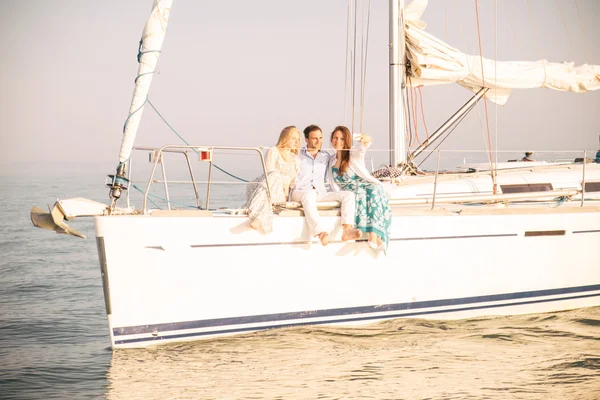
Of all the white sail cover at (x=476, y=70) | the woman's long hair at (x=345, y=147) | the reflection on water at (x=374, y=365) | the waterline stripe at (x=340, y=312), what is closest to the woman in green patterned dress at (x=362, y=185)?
the woman's long hair at (x=345, y=147)

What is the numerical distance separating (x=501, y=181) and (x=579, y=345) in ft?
11.3

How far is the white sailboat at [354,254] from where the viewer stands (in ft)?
25.2

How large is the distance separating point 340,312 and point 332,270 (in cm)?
54

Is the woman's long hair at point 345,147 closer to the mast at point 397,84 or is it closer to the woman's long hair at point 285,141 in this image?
the woman's long hair at point 285,141

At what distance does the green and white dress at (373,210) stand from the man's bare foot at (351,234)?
0.06m

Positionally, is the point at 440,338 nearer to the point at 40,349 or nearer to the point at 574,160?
the point at 40,349

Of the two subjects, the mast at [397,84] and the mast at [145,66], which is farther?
the mast at [397,84]

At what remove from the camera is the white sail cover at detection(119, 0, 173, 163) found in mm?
7574

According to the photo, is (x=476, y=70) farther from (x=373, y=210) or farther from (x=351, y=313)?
(x=351, y=313)

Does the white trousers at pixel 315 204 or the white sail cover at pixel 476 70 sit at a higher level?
the white sail cover at pixel 476 70

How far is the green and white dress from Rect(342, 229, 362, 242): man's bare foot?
0.19ft

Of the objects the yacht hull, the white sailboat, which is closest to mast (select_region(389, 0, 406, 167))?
the white sailboat

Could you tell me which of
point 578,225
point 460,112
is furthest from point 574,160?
point 578,225

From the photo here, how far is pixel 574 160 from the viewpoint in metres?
13.8
